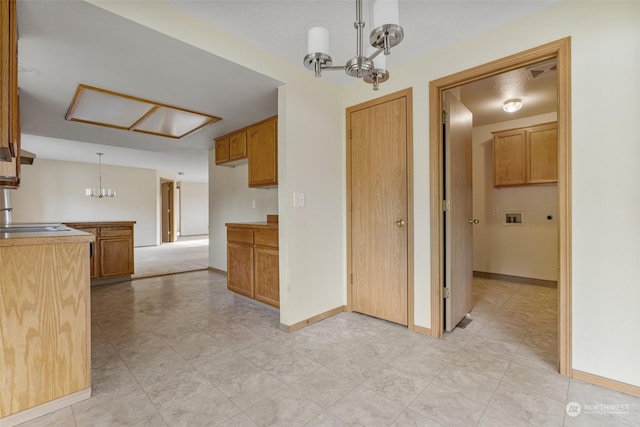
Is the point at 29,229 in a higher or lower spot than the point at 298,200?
lower

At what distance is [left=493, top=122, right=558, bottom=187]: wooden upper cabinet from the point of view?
12.1ft

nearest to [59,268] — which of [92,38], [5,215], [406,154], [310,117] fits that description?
[92,38]

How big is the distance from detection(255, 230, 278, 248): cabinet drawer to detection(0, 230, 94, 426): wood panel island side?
1479 millimetres

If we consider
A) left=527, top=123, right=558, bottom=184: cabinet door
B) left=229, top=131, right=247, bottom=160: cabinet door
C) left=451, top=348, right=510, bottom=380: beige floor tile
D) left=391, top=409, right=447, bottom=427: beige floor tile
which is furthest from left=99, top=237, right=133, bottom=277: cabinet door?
left=527, top=123, right=558, bottom=184: cabinet door

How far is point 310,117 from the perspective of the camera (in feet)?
8.87

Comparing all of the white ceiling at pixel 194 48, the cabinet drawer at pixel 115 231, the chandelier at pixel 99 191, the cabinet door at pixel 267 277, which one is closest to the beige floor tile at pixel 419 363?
the cabinet door at pixel 267 277

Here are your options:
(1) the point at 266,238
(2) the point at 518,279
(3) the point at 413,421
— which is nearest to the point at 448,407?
(3) the point at 413,421

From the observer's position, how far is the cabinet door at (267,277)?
289 cm

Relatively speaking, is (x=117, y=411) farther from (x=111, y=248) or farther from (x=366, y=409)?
(x=111, y=248)

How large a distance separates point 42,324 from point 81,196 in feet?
24.1

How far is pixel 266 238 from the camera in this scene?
9.73 feet

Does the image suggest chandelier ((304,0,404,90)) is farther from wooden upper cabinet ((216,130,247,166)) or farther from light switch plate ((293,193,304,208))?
wooden upper cabinet ((216,130,247,166))

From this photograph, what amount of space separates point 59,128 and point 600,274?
5735 millimetres

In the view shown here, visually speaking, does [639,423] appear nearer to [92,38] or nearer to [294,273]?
[294,273]
